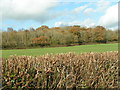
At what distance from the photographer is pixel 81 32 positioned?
2500cm

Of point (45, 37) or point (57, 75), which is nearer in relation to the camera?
point (57, 75)

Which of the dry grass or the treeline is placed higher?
the treeline

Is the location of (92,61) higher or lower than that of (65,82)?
higher

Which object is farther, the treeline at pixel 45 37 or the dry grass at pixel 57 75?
the treeline at pixel 45 37

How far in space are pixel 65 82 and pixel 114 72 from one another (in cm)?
121

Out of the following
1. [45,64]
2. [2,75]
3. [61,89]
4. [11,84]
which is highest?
[45,64]

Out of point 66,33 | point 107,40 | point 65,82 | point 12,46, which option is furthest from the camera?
point 107,40

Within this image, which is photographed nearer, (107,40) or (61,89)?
(61,89)

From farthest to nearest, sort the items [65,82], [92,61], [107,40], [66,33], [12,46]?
[107,40], [66,33], [12,46], [92,61], [65,82]

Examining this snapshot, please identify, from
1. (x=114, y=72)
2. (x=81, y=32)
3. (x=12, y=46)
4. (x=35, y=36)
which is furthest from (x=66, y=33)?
(x=114, y=72)

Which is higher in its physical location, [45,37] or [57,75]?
[45,37]

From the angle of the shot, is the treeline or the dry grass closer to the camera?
the dry grass

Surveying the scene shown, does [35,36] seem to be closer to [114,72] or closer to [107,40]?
[114,72]

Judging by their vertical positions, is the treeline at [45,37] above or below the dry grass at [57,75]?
above
